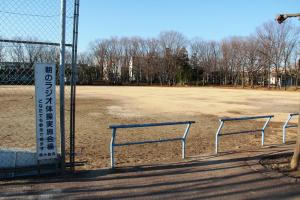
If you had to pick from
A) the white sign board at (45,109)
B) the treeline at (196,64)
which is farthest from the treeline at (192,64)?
the white sign board at (45,109)

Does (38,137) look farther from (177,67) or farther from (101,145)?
(177,67)

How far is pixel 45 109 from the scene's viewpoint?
5.52 meters

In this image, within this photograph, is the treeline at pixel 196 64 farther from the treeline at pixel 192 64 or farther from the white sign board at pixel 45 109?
the white sign board at pixel 45 109

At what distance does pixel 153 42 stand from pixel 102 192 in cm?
8957

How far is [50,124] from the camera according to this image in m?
5.60

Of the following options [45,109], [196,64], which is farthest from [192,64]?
[45,109]

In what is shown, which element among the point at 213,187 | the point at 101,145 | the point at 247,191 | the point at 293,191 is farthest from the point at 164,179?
the point at 101,145

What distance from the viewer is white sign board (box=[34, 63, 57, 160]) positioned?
5.40 m

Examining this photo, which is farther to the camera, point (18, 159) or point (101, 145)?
point (101, 145)

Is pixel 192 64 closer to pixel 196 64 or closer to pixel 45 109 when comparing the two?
pixel 196 64

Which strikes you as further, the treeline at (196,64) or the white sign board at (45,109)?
the treeline at (196,64)

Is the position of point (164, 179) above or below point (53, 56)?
below

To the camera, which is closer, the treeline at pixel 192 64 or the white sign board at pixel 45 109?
the white sign board at pixel 45 109

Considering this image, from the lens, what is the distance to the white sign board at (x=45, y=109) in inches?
213
